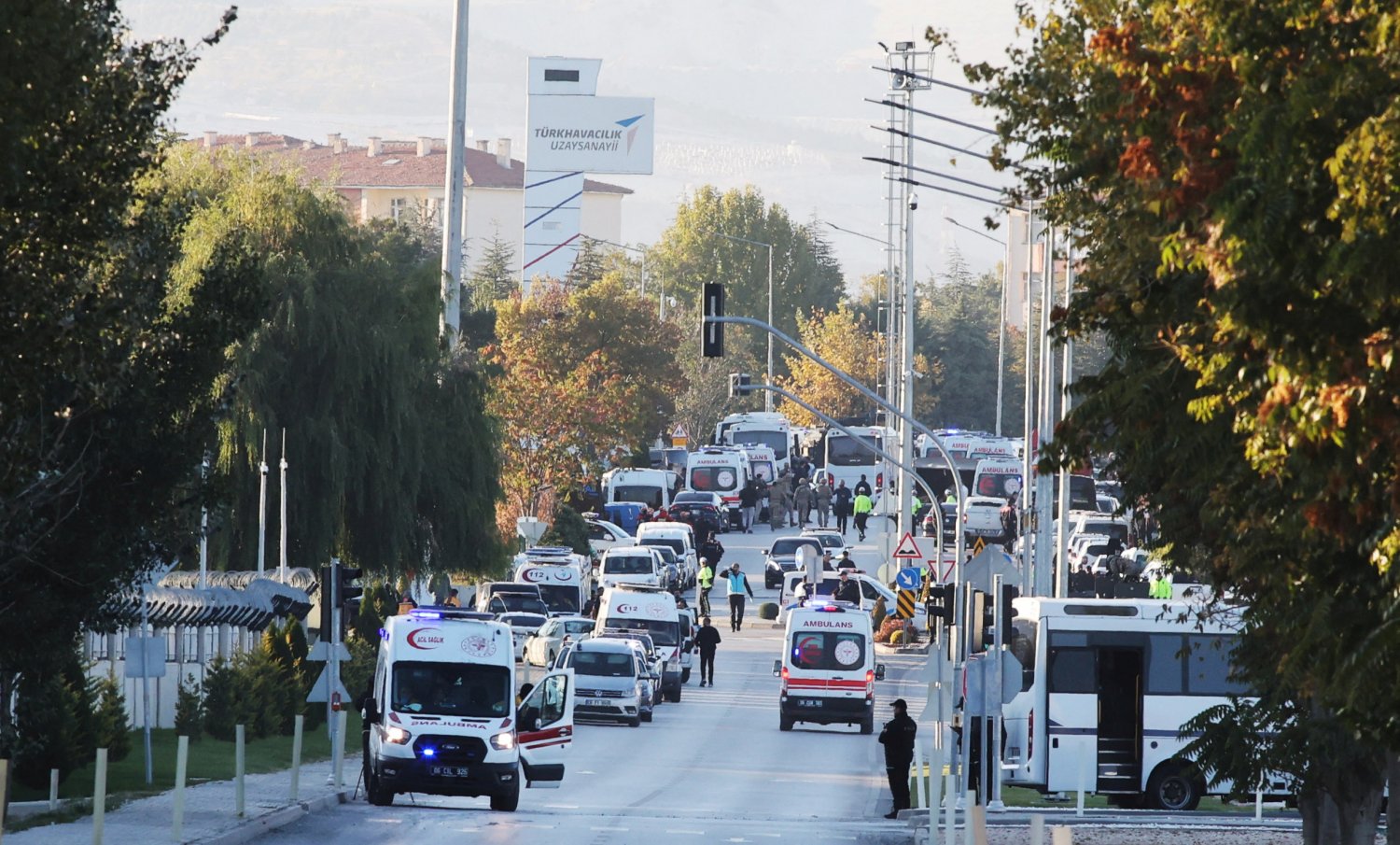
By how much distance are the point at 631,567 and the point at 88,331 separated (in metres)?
45.2

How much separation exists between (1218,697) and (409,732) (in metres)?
11.6

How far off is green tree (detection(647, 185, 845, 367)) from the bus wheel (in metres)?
132

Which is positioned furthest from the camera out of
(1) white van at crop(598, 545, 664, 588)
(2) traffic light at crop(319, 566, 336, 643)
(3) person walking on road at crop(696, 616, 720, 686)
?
(1) white van at crop(598, 545, 664, 588)

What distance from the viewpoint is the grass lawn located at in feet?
85.6

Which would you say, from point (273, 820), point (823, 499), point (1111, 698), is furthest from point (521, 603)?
point (823, 499)

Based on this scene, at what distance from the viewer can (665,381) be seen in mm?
103312

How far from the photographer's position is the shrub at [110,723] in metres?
27.5

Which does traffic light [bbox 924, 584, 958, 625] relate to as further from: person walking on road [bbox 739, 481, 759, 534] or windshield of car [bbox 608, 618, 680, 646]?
person walking on road [bbox 739, 481, 759, 534]

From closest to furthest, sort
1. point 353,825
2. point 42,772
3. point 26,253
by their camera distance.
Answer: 1. point 26,253
2. point 353,825
3. point 42,772

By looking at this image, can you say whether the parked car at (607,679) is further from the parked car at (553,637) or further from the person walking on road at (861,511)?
the person walking on road at (861,511)

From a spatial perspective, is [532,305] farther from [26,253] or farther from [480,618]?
[26,253]

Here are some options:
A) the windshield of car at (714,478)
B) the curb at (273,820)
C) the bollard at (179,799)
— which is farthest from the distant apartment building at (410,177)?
the bollard at (179,799)

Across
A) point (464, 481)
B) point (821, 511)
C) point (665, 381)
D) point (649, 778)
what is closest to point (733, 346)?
point (665, 381)

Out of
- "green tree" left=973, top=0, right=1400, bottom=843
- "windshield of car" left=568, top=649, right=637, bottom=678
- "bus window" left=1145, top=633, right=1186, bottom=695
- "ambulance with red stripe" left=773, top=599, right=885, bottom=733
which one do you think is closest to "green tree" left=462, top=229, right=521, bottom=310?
"windshield of car" left=568, top=649, right=637, bottom=678
